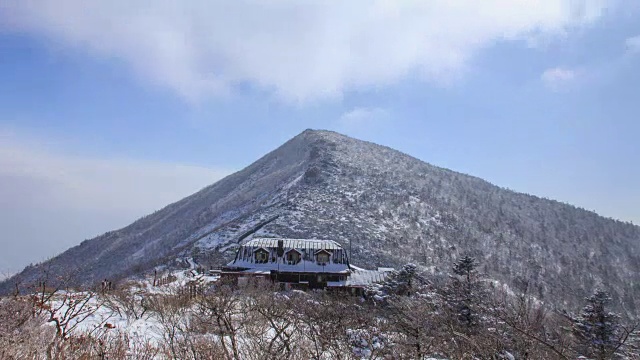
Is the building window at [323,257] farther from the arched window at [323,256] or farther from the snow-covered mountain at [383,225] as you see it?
the snow-covered mountain at [383,225]

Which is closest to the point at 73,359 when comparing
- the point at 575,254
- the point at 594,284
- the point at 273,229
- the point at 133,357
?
the point at 133,357

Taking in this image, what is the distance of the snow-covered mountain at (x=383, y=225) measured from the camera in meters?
68.9

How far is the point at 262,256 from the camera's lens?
3866cm

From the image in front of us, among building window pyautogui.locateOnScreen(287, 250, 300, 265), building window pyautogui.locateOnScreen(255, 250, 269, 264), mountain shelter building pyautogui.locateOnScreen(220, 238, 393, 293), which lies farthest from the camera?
building window pyautogui.locateOnScreen(287, 250, 300, 265)

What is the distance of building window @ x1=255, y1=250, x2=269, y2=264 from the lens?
126 ft

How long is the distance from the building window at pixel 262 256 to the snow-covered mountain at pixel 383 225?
17.0 m

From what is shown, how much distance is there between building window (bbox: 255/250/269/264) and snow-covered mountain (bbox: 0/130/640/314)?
17.0m

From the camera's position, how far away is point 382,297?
28188mm

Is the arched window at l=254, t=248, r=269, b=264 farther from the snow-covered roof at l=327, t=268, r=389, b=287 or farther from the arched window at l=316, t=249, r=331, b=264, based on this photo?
the snow-covered roof at l=327, t=268, r=389, b=287

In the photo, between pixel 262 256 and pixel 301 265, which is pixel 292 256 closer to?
pixel 301 265

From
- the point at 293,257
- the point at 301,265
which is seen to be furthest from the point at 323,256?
the point at 293,257

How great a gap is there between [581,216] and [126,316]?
143 meters

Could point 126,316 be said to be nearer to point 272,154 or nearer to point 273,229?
point 273,229

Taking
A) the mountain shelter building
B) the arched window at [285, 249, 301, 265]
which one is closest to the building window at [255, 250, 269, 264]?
the mountain shelter building
